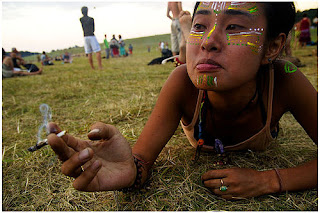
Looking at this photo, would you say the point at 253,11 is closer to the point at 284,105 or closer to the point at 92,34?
the point at 284,105

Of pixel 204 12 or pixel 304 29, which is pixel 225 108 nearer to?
pixel 204 12

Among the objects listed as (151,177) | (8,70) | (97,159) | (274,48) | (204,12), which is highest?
(8,70)

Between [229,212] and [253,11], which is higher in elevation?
[253,11]

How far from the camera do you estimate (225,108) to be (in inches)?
63.1

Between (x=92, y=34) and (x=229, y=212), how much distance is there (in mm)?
8265

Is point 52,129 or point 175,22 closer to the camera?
point 52,129

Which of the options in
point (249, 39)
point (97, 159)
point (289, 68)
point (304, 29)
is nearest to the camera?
point (97, 159)

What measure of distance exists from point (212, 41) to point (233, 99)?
1.49ft

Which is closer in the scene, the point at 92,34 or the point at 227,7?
the point at 227,7

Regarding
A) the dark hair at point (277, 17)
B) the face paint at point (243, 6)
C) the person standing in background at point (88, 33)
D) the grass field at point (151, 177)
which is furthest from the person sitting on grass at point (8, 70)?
the dark hair at point (277, 17)

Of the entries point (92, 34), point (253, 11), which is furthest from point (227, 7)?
point (92, 34)

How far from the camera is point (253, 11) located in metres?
1.33

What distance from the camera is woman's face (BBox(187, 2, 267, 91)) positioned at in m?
1.27

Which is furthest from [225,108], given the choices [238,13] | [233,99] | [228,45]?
[238,13]
